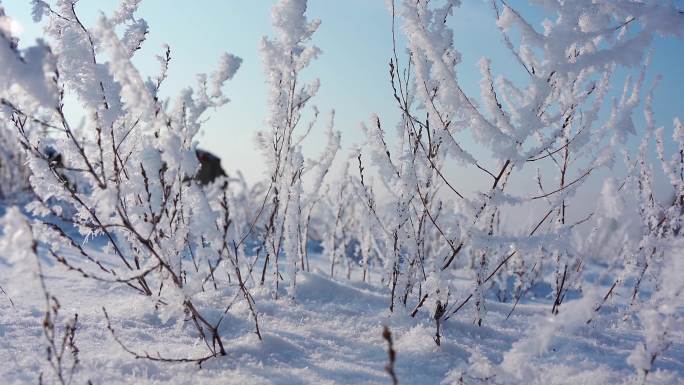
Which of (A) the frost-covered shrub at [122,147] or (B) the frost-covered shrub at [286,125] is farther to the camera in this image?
(B) the frost-covered shrub at [286,125]

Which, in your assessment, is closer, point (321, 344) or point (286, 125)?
point (321, 344)

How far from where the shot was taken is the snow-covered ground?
165 cm

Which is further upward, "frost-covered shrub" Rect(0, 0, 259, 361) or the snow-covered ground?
"frost-covered shrub" Rect(0, 0, 259, 361)

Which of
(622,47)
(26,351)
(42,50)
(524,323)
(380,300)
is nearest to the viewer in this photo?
(42,50)

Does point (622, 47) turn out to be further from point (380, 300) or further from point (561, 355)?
point (380, 300)

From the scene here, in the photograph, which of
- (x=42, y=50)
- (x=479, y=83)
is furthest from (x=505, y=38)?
(x=42, y=50)

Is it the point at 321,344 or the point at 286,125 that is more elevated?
the point at 286,125

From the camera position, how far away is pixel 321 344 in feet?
7.10

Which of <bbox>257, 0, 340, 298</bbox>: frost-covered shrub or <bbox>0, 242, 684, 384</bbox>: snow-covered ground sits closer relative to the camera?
<bbox>0, 242, 684, 384</bbox>: snow-covered ground

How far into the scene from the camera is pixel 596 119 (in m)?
2.03

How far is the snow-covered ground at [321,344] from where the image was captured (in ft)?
5.41

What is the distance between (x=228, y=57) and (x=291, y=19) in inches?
15.7

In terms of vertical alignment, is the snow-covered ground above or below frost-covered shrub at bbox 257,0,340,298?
below

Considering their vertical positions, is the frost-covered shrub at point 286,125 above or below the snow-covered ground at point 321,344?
above
